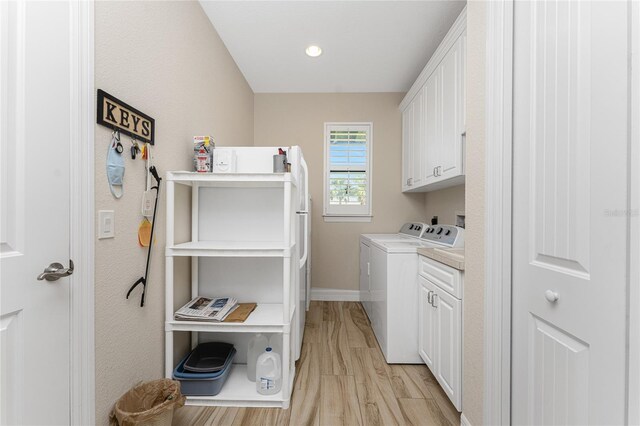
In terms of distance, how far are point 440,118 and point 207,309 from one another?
7.27ft

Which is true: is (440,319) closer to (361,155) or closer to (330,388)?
(330,388)

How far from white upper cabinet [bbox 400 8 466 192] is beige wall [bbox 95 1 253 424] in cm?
181

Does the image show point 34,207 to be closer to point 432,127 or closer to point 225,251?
point 225,251

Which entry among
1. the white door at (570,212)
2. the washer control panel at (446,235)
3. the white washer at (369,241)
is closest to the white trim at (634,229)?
the white door at (570,212)

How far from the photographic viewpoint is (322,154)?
3.55 metres

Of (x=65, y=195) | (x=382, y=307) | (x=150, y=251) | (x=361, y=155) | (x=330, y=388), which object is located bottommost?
(x=330, y=388)

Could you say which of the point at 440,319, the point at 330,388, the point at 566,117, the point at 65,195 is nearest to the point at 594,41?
the point at 566,117

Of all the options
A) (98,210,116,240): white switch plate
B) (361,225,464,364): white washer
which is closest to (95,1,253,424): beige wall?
(98,210,116,240): white switch plate

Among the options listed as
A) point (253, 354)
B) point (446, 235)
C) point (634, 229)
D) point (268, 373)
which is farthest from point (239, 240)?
point (634, 229)

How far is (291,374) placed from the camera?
71.0 inches

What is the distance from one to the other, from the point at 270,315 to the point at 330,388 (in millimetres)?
610

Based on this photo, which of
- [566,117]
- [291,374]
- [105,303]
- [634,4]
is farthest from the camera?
[291,374]

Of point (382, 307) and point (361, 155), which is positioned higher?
point (361, 155)

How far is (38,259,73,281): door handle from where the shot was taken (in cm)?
89
